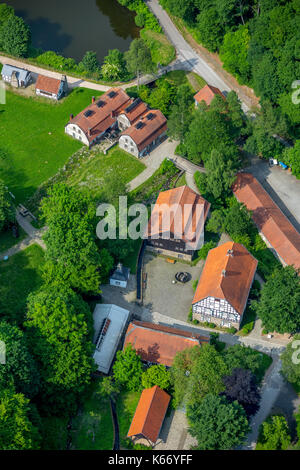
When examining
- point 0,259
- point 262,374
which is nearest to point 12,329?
point 0,259

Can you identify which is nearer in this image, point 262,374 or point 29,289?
point 262,374

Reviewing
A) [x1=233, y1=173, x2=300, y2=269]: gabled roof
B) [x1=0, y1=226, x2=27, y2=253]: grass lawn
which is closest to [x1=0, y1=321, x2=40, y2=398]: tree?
[x1=0, y1=226, x2=27, y2=253]: grass lawn

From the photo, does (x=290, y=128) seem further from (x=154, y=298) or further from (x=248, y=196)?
(x=154, y=298)

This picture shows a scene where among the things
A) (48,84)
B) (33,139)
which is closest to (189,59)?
(48,84)

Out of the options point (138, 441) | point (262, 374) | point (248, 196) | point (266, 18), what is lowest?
point (138, 441)

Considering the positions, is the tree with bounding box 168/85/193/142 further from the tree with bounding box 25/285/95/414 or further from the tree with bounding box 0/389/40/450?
the tree with bounding box 0/389/40/450

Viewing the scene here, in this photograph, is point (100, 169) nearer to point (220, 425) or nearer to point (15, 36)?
point (15, 36)
